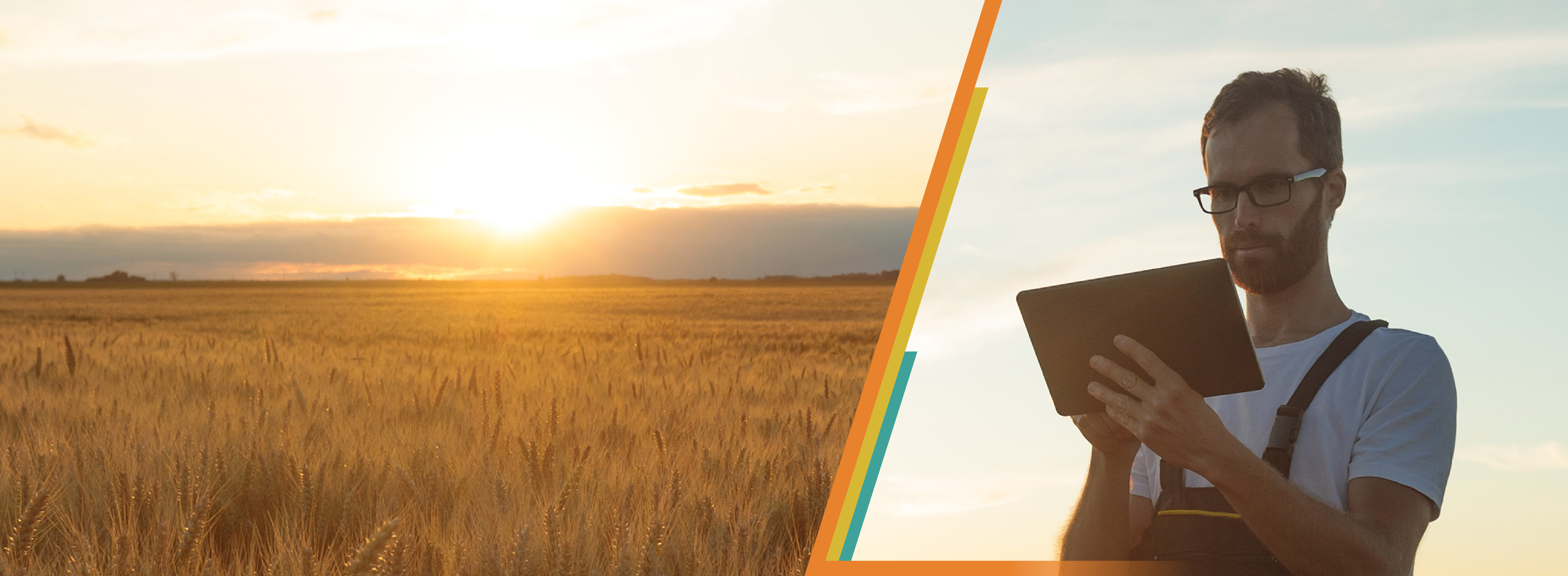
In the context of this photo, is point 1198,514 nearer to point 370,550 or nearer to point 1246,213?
point 1246,213

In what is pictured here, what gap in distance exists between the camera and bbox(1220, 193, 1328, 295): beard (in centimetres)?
192

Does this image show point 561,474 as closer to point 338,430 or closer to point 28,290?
point 338,430

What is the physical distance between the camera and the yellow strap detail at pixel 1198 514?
1.88 meters

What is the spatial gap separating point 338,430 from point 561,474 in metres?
1.29

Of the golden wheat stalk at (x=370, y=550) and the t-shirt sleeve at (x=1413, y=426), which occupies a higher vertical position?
the t-shirt sleeve at (x=1413, y=426)

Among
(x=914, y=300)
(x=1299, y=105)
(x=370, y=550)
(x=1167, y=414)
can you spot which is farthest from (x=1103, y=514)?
(x=370, y=550)

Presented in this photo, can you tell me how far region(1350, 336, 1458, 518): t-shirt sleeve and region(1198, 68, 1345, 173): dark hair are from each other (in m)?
0.49

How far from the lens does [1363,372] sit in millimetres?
1804

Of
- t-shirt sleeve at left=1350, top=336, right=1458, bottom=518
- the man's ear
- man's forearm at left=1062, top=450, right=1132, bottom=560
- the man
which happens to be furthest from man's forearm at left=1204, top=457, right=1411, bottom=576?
the man's ear

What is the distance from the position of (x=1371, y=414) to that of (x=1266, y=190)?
54cm

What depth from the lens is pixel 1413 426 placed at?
5.54ft

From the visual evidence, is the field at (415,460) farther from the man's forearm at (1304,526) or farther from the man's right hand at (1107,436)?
the man's forearm at (1304,526)

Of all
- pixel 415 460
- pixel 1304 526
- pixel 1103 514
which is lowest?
pixel 415 460

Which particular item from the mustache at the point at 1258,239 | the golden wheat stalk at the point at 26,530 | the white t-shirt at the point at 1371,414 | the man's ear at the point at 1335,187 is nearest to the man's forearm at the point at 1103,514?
the white t-shirt at the point at 1371,414
